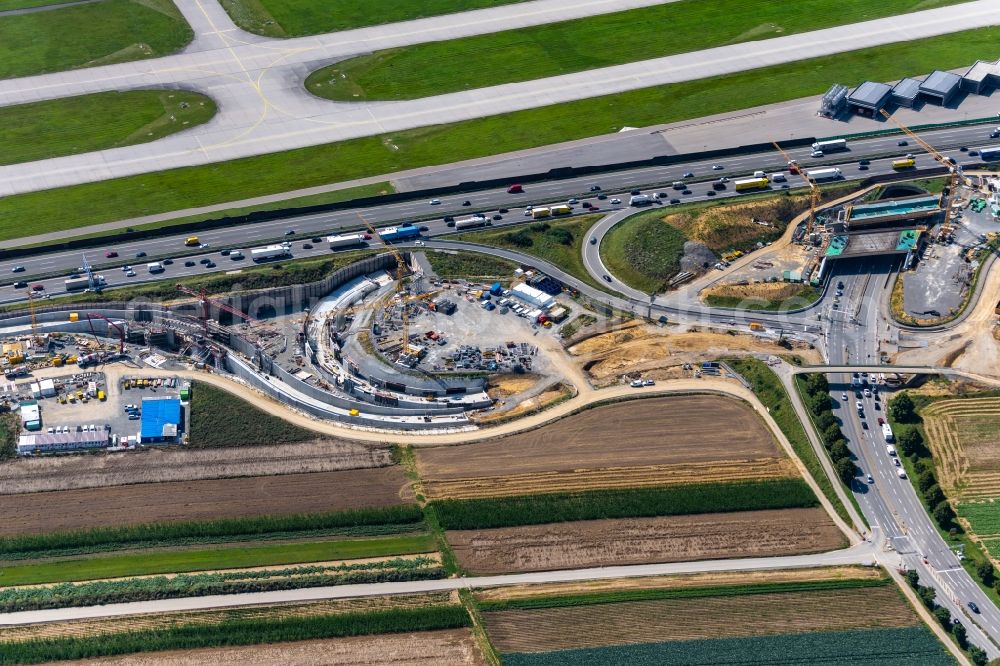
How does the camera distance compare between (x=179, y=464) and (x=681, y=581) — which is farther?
(x=179, y=464)

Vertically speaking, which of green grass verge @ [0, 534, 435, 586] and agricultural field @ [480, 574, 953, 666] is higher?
green grass verge @ [0, 534, 435, 586]

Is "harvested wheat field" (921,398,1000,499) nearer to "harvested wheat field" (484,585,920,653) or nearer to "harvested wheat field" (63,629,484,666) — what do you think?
"harvested wheat field" (484,585,920,653)

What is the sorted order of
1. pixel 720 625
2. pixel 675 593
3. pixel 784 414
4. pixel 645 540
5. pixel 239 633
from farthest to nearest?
pixel 784 414, pixel 645 540, pixel 675 593, pixel 720 625, pixel 239 633

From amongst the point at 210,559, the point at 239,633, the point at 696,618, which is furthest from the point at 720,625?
the point at 210,559

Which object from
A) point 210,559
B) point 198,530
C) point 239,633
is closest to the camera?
point 239,633

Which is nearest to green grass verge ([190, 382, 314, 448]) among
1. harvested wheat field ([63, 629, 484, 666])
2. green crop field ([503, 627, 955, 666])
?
harvested wheat field ([63, 629, 484, 666])

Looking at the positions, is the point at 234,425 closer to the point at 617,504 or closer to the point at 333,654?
the point at 333,654

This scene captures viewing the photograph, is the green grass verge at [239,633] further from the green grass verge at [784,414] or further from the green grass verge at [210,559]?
the green grass verge at [784,414]
